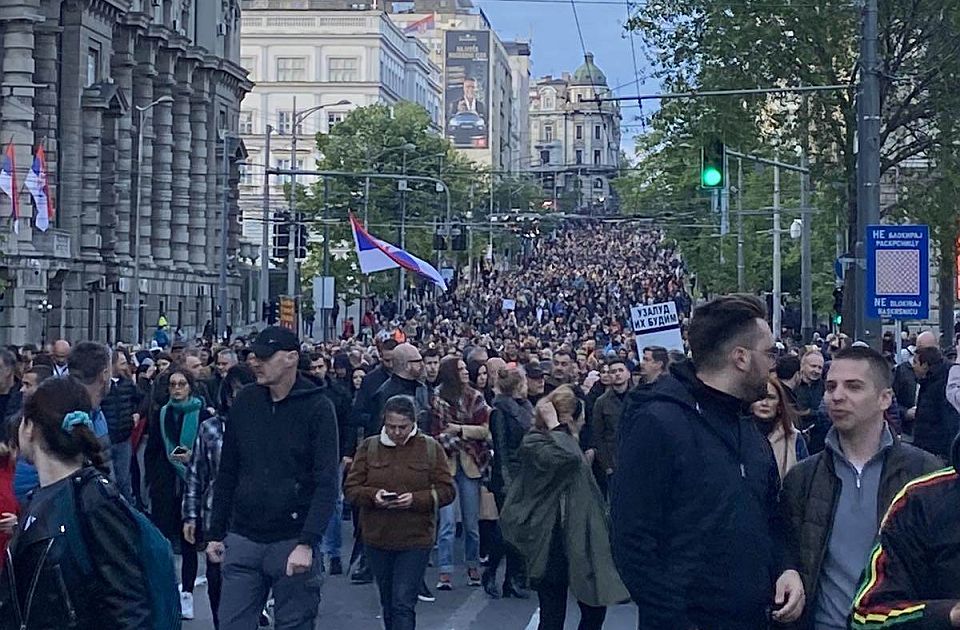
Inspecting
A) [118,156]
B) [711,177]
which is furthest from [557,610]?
[118,156]

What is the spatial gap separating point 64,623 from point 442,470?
595 centimetres

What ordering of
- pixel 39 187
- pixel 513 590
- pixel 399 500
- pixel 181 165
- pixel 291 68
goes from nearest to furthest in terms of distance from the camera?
1. pixel 399 500
2. pixel 513 590
3. pixel 39 187
4. pixel 181 165
5. pixel 291 68

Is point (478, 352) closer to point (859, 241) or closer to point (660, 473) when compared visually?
point (859, 241)

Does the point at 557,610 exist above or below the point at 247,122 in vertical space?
below

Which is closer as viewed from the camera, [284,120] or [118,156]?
[118,156]

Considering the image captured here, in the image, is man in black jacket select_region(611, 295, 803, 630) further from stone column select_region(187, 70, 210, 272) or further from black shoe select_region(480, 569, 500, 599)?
stone column select_region(187, 70, 210, 272)

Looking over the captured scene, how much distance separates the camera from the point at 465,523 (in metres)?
15.8

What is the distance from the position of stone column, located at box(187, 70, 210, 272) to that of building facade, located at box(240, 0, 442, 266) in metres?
43.5

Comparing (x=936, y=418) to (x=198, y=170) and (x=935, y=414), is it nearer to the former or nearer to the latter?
(x=935, y=414)

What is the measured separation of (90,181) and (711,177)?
36.7 metres

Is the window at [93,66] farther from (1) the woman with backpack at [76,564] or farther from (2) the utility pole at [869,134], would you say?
(1) the woman with backpack at [76,564]

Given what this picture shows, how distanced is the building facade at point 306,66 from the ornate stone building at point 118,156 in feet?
134

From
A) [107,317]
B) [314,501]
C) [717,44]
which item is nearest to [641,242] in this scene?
[107,317]

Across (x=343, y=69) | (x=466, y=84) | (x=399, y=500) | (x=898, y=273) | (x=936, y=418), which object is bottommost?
(x=399, y=500)
